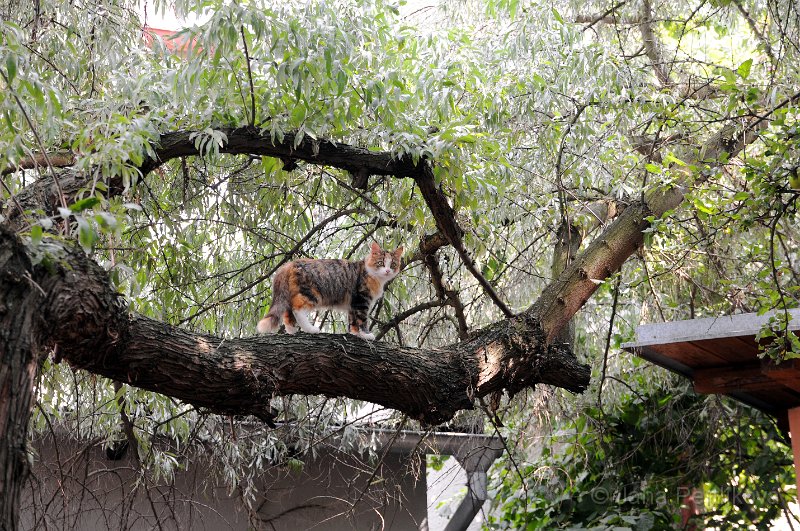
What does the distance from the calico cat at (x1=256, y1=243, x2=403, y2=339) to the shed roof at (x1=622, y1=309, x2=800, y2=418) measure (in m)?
1.34

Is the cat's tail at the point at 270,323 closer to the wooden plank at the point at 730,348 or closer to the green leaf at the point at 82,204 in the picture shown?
the green leaf at the point at 82,204

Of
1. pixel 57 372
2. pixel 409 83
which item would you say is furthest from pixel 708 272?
pixel 57 372

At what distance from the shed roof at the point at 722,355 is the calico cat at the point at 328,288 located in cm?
134

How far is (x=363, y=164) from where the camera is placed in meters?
4.05

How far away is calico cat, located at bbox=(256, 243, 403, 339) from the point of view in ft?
14.0

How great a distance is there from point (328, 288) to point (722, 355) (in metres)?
2.20

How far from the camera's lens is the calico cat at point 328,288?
4262mm

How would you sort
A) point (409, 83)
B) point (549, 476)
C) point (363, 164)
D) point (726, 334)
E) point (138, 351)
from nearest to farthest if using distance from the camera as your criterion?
point (138, 351) → point (363, 164) → point (726, 334) → point (409, 83) → point (549, 476)

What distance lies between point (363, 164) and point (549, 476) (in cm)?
436

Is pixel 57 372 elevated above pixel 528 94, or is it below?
below

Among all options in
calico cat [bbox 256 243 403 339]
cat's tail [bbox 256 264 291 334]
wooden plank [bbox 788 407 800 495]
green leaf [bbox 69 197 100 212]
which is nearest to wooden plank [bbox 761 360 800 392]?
wooden plank [bbox 788 407 800 495]

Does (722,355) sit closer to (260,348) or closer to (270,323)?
(270,323)

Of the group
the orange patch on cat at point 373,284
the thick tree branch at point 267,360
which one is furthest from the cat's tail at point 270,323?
the thick tree branch at point 267,360

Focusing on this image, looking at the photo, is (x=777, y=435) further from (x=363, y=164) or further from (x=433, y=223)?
(x=363, y=164)
